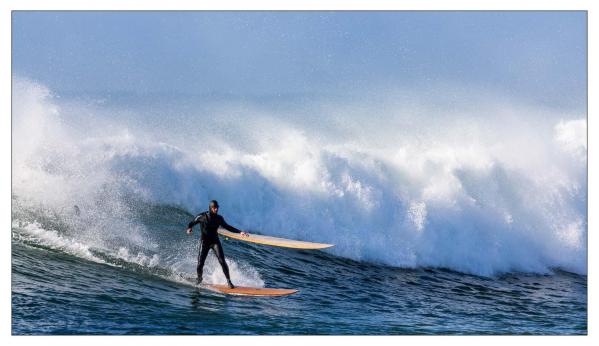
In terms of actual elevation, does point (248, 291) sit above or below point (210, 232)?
below

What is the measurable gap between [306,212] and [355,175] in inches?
58.2

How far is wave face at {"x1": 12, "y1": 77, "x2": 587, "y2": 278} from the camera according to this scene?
444 inches

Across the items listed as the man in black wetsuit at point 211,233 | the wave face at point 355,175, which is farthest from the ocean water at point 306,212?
the man in black wetsuit at point 211,233

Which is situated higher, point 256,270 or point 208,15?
point 208,15

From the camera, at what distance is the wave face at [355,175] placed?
1128 centimetres

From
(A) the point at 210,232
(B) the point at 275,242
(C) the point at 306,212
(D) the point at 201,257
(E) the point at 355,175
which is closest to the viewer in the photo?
(A) the point at 210,232

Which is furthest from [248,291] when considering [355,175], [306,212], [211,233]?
[355,175]

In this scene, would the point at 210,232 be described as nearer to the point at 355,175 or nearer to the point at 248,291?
the point at 248,291

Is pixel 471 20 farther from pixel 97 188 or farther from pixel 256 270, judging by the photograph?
pixel 97 188

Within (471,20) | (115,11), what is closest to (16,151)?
(115,11)

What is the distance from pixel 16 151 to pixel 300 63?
6014 mm

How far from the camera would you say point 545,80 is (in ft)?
37.7

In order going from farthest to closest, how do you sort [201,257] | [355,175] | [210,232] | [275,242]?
[355,175] → [275,242] → [201,257] → [210,232]

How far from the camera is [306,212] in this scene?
499 inches
